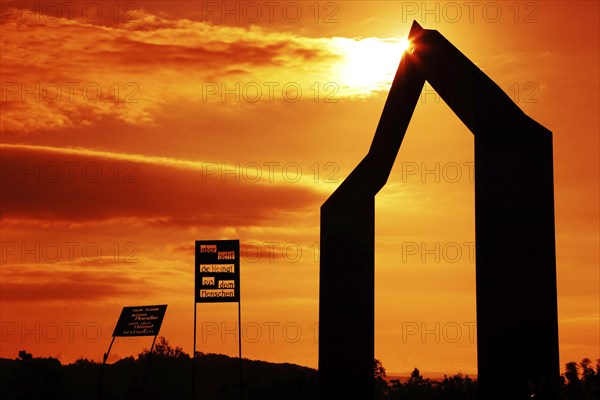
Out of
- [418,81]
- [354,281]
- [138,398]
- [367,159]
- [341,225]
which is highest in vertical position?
[418,81]

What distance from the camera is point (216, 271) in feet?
86.6

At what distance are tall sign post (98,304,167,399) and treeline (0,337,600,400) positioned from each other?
0.92 metres

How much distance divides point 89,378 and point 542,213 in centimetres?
3409

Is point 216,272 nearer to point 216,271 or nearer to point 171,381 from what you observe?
point 216,271

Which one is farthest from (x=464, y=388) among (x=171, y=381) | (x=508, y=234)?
(x=171, y=381)

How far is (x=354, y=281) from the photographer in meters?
19.1

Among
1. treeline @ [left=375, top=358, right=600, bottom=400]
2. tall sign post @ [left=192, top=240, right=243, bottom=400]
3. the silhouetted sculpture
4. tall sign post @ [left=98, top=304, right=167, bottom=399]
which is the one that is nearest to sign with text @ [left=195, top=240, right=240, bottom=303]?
tall sign post @ [left=192, top=240, right=243, bottom=400]

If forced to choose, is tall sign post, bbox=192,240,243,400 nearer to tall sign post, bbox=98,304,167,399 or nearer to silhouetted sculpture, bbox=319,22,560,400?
tall sign post, bbox=98,304,167,399

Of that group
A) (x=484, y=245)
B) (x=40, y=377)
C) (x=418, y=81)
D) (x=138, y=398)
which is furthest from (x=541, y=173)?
(x=40, y=377)

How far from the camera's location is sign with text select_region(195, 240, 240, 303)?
26.2 meters

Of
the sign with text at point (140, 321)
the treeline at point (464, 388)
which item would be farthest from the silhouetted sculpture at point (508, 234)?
the sign with text at point (140, 321)

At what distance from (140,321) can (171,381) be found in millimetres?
14498

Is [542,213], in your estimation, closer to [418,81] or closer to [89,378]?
[418,81]

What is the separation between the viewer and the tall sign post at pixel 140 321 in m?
28.8
